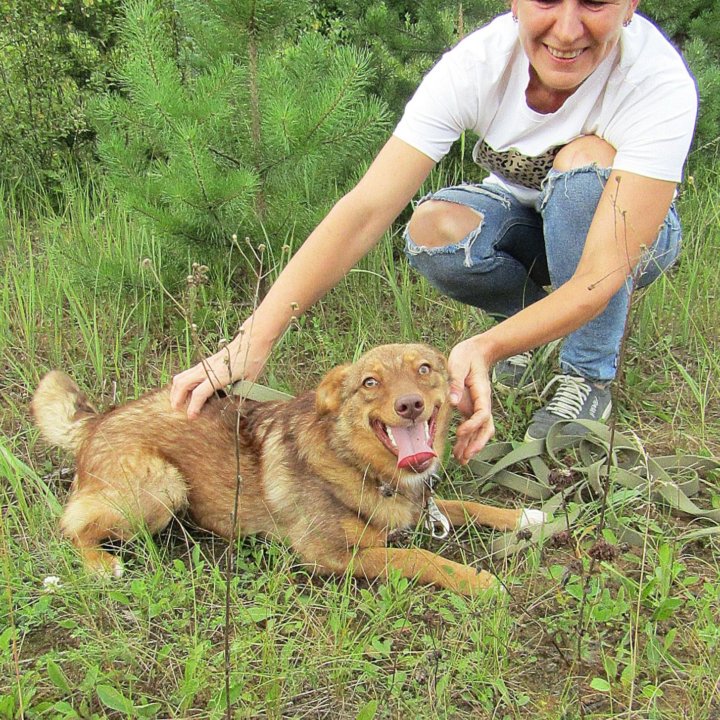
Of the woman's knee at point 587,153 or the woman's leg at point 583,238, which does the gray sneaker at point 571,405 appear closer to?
the woman's leg at point 583,238

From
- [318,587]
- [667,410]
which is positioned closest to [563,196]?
[667,410]

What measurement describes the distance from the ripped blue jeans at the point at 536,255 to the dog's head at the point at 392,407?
0.85 m

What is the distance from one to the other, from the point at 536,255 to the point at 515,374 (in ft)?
1.95

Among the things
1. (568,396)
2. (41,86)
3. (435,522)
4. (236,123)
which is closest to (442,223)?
(568,396)

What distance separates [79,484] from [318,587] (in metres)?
0.97

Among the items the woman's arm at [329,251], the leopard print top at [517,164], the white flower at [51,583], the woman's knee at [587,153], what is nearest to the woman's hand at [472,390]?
the woman's arm at [329,251]

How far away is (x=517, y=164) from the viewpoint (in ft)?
11.3

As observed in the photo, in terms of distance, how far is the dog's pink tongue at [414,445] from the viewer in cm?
261

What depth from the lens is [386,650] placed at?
7.28 feet

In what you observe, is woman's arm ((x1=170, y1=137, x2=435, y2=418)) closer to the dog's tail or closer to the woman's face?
the dog's tail

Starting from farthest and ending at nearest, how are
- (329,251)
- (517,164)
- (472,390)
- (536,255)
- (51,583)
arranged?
1. (536,255)
2. (517,164)
3. (329,251)
4. (472,390)
5. (51,583)

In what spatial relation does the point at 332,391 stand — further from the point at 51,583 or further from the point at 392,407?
the point at 51,583

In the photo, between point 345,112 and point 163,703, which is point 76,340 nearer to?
point 345,112

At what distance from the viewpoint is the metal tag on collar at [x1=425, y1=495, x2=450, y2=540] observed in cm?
281
